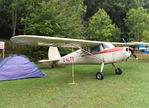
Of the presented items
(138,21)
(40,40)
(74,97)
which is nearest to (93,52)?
(40,40)

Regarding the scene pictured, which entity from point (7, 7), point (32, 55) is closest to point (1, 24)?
point (7, 7)

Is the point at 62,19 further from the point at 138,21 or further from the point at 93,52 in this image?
the point at 138,21

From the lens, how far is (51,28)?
542 inches

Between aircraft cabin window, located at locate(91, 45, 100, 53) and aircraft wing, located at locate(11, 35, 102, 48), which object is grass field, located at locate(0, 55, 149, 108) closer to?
aircraft wing, located at locate(11, 35, 102, 48)

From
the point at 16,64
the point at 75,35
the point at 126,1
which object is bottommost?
the point at 16,64

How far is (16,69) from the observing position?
26.2ft

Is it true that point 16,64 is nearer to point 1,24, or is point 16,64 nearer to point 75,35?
point 75,35

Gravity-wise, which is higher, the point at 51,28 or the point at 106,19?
the point at 106,19

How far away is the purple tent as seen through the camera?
7.72 metres

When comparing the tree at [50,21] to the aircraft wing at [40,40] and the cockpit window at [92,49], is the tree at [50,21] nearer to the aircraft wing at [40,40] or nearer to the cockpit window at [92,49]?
the cockpit window at [92,49]

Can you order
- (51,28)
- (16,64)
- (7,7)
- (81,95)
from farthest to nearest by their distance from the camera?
(7,7), (51,28), (16,64), (81,95)

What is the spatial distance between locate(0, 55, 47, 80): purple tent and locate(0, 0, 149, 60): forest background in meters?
5.50

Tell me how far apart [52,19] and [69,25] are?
172 cm

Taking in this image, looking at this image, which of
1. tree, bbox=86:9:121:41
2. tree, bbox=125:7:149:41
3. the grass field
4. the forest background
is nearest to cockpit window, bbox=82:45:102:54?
the grass field
